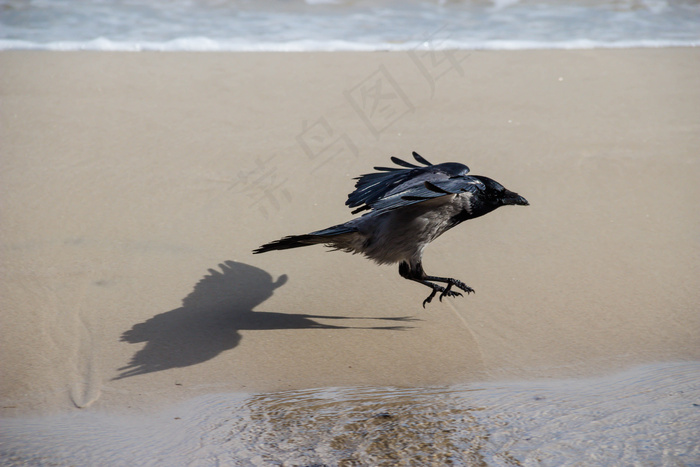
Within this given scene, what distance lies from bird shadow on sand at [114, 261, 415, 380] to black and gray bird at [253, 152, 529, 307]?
39cm

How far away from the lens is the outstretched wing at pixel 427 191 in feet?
13.4

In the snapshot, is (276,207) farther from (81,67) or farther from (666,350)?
(81,67)

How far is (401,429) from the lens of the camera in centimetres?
327

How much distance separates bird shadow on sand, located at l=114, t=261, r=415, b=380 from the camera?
4090 mm

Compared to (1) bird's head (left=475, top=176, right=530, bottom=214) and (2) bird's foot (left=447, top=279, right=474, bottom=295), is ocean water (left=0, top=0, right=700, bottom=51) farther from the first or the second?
(2) bird's foot (left=447, top=279, right=474, bottom=295)

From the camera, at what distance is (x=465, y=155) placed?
638 centimetres

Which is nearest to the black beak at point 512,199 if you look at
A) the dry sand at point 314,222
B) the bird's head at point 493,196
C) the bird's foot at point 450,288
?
the bird's head at point 493,196

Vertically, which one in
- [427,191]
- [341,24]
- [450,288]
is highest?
[341,24]

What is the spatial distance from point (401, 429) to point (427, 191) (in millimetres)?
1456

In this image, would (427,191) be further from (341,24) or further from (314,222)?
(341,24)

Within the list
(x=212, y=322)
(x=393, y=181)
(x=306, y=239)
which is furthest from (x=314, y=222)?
(x=212, y=322)

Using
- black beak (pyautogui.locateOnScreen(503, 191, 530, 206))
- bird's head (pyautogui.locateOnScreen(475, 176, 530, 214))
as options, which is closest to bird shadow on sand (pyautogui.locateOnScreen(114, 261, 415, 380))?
bird's head (pyautogui.locateOnScreen(475, 176, 530, 214))

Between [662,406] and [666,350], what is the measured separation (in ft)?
2.36

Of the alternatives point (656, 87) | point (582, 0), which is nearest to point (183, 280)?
point (656, 87)
